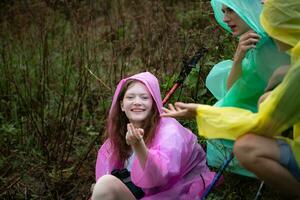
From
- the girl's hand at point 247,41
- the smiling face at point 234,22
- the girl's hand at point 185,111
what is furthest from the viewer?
the smiling face at point 234,22

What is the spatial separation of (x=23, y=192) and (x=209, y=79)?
1585mm

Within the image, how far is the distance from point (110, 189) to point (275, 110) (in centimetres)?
108

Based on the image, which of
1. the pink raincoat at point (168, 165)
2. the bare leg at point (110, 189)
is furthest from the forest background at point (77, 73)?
the bare leg at point (110, 189)

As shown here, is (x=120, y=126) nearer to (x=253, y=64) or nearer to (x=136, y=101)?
(x=136, y=101)

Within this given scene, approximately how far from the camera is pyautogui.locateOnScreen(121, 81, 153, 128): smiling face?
3707 mm

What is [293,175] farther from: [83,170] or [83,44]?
[83,44]

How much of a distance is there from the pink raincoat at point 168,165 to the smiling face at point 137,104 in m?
0.04

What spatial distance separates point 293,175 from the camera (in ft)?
9.80

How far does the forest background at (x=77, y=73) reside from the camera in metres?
4.55

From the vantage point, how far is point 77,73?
226 inches

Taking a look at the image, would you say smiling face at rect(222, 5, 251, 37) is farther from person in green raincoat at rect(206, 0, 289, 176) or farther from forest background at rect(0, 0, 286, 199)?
forest background at rect(0, 0, 286, 199)

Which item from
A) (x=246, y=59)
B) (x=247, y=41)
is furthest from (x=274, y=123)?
(x=246, y=59)

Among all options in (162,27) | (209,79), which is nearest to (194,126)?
(209,79)

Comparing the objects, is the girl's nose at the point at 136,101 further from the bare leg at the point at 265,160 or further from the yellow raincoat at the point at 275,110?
the bare leg at the point at 265,160
